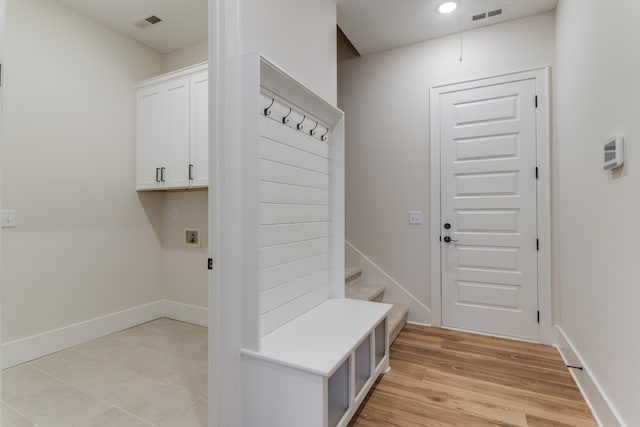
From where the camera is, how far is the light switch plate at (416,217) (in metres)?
3.29

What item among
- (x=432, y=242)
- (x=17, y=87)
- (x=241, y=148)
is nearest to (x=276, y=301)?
(x=241, y=148)

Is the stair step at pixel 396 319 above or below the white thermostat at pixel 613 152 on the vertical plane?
below

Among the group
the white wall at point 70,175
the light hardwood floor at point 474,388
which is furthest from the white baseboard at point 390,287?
the white wall at point 70,175

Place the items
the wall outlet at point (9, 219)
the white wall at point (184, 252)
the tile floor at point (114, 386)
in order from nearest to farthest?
1. the tile floor at point (114, 386)
2. the wall outlet at point (9, 219)
3. the white wall at point (184, 252)

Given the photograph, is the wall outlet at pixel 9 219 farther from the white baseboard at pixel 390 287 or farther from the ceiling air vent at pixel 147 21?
the white baseboard at pixel 390 287

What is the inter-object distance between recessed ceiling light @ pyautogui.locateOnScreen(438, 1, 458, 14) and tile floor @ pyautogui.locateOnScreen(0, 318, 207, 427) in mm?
3431

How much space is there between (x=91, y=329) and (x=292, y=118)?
8.77 ft

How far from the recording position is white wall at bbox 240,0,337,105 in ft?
5.84

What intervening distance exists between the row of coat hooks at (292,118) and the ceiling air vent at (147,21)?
1939 millimetres

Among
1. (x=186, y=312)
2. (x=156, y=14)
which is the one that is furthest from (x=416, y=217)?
(x=156, y=14)

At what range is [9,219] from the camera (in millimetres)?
2533

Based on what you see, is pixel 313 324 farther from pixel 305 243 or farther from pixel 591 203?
pixel 591 203

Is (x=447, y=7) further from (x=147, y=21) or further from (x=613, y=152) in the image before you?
(x=147, y=21)

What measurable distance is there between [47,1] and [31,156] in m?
1.30
